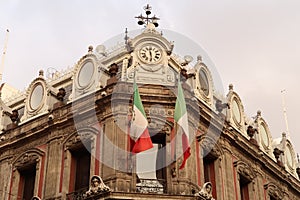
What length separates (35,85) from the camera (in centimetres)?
3353

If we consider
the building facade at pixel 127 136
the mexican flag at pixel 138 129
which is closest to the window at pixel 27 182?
the building facade at pixel 127 136

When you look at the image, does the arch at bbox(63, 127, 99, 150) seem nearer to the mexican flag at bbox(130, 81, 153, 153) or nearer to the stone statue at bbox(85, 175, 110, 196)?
the mexican flag at bbox(130, 81, 153, 153)

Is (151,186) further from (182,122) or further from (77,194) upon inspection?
(77,194)

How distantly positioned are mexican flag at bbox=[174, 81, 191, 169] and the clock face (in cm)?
235

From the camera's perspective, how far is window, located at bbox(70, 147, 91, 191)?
28.5 metres

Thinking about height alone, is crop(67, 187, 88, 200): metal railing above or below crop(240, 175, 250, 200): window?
below

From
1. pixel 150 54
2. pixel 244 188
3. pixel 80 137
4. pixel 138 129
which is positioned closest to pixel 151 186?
pixel 138 129

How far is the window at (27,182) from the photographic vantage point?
30703mm

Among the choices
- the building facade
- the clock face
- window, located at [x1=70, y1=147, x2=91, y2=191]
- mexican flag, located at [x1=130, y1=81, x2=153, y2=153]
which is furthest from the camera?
the clock face

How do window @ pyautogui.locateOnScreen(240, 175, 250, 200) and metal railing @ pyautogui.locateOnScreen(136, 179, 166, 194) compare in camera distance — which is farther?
window @ pyautogui.locateOnScreen(240, 175, 250, 200)

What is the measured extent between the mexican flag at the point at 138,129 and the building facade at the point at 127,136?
44 centimetres

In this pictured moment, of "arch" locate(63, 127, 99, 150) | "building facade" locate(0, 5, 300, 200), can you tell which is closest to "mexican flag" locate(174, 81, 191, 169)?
"building facade" locate(0, 5, 300, 200)

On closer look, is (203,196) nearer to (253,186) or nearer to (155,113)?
(155,113)

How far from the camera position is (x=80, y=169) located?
95.8ft
